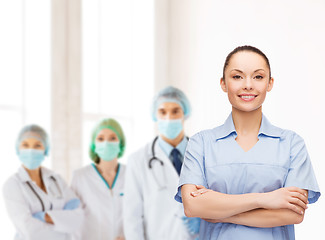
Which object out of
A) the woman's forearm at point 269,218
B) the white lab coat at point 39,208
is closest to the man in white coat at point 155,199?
the white lab coat at point 39,208

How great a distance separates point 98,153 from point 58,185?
0.41m

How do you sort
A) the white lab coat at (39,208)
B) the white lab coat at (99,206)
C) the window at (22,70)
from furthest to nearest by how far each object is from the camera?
1. the window at (22,70)
2. the white lab coat at (99,206)
3. the white lab coat at (39,208)

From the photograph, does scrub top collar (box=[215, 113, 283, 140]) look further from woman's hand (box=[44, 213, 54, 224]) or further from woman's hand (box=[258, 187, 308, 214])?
woman's hand (box=[44, 213, 54, 224])

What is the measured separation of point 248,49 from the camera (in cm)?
165

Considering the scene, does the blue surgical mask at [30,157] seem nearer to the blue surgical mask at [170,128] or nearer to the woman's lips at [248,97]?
the blue surgical mask at [170,128]

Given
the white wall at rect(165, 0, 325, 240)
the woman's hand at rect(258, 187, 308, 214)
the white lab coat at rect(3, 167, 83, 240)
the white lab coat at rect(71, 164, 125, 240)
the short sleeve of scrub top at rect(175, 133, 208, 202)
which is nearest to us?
the woman's hand at rect(258, 187, 308, 214)

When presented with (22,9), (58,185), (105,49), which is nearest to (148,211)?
(58,185)

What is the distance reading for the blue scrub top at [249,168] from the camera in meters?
1.64

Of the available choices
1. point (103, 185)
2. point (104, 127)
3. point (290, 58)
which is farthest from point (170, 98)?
point (290, 58)

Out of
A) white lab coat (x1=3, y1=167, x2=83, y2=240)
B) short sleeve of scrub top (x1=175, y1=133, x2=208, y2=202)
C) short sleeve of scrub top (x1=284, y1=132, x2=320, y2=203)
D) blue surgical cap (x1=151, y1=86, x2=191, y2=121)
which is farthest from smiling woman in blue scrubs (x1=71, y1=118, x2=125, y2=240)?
short sleeve of scrub top (x1=284, y1=132, x2=320, y2=203)

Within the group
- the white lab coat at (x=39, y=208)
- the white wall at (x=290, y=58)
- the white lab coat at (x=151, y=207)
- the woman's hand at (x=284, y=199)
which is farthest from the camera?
the white wall at (x=290, y=58)

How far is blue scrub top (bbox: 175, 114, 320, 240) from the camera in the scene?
1636 mm

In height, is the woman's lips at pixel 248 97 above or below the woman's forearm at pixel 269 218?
above

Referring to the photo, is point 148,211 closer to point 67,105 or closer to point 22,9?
point 67,105
